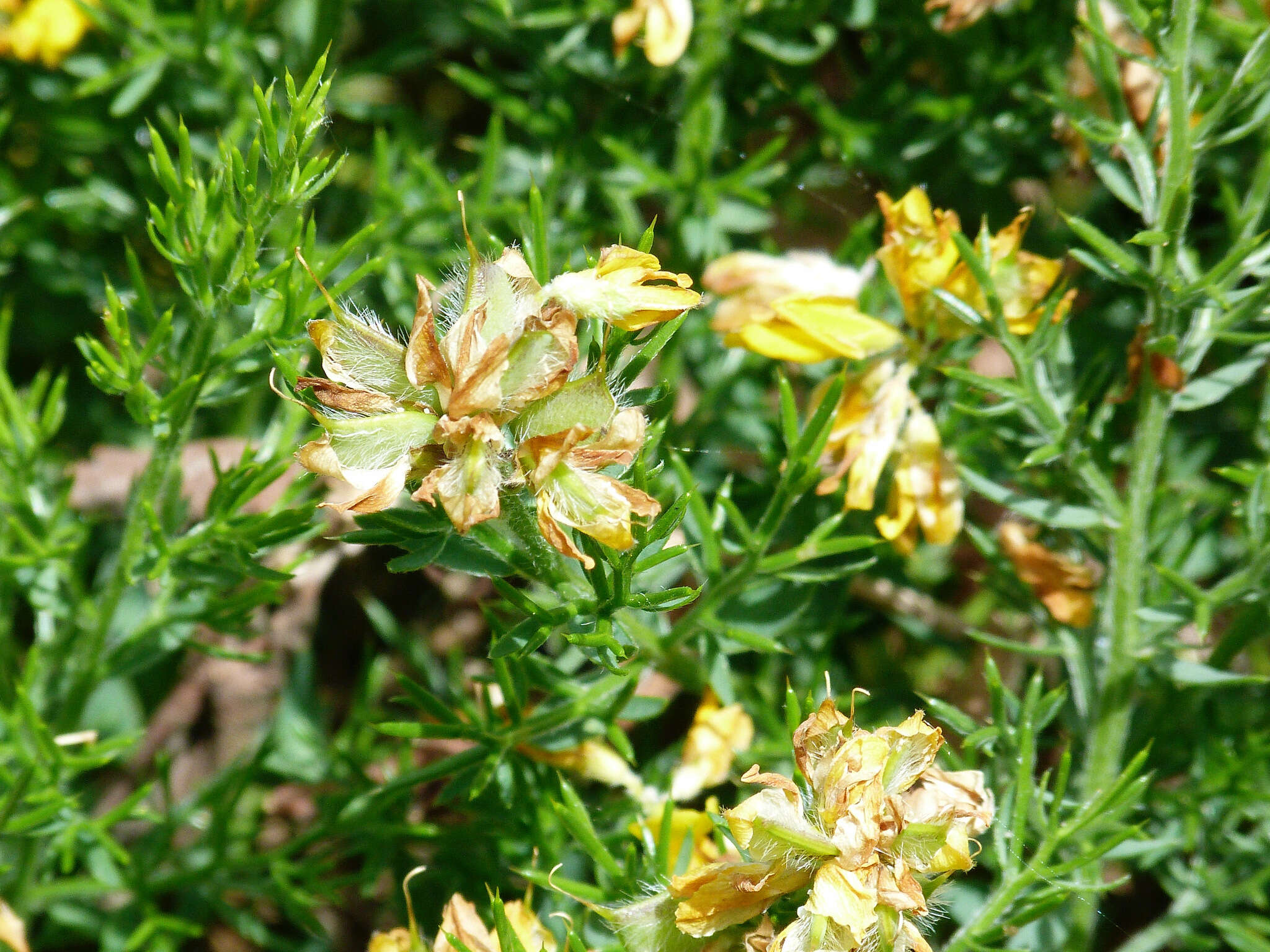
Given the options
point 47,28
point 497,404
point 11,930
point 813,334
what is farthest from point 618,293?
point 47,28

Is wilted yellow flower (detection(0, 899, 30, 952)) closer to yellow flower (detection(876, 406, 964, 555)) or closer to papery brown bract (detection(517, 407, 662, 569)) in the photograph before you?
papery brown bract (detection(517, 407, 662, 569))

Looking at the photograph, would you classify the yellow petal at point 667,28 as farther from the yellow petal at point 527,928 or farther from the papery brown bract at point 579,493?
the yellow petal at point 527,928

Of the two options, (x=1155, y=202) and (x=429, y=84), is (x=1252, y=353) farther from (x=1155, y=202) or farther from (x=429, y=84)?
(x=429, y=84)

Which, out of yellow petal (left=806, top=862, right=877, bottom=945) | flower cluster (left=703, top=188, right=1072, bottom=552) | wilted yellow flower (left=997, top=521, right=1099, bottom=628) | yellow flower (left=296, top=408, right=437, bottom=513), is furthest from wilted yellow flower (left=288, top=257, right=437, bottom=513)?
wilted yellow flower (left=997, top=521, right=1099, bottom=628)

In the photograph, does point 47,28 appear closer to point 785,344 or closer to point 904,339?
point 785,344

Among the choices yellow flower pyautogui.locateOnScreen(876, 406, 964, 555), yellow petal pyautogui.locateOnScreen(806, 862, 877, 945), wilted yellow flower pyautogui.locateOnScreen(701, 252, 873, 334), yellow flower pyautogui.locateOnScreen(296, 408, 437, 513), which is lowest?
yellow petal pyautogui.locateOnScreen(806, 862, 877, 945)

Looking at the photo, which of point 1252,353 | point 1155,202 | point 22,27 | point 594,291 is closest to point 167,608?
point 594,291

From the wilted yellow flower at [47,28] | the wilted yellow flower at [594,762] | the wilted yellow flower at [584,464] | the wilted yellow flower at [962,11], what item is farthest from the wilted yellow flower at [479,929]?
the wilted yellow flower at [47,28]
